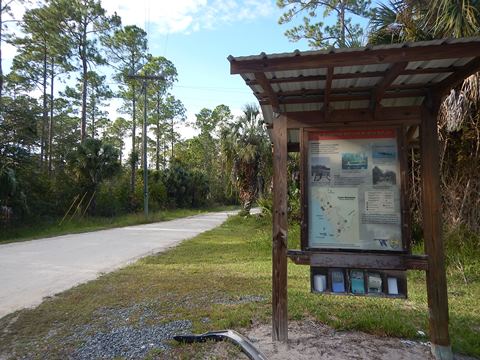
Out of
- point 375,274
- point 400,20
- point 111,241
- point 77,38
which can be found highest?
point 77,38

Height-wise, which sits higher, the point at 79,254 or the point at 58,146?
the point at 58,146

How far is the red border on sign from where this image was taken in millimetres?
3803

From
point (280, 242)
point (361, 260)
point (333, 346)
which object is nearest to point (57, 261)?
point (280, 242)

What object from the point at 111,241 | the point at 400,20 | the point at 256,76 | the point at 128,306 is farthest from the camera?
the point at 111,241

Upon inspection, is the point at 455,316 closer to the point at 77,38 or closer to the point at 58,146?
the point at 77,38

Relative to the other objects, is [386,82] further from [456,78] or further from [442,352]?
[442,352]

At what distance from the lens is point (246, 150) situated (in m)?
21.6

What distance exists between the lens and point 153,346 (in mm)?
3957

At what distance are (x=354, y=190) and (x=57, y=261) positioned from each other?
836 cm

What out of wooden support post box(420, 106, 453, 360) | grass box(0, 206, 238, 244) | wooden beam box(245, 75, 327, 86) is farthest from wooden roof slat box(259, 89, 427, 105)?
grass box(0, 206, 238, 244)

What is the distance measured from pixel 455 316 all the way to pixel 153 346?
3654 millimetres

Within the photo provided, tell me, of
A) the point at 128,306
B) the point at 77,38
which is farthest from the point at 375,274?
the point at 77,38

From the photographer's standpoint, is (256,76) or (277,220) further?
(277,220)

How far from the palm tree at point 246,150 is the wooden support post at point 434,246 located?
17.8 meters
